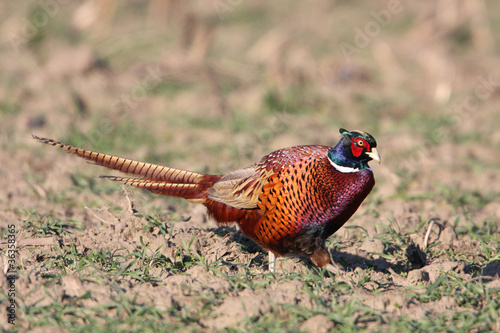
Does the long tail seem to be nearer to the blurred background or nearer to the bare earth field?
the bare earth field

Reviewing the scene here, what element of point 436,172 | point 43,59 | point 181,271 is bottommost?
point 181,271

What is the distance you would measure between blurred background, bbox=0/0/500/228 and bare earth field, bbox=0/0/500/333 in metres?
0.03

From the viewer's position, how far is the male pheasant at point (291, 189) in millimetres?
3270

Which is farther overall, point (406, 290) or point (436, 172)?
point (436, 172)

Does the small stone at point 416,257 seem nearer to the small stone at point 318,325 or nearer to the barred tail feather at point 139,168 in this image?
the small stone at point 318,325

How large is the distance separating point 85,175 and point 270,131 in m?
2.11

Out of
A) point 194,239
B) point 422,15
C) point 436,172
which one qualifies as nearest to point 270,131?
point 436,172

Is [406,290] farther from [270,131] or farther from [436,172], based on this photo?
[270,131]

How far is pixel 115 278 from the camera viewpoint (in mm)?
3064

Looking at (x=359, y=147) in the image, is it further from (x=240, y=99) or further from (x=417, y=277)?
(x=240, y=99)

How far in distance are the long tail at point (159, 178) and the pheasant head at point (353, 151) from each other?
2.76 ft

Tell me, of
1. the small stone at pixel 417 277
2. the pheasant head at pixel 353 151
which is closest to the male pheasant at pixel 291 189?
the pheasant head at pixel 353 151

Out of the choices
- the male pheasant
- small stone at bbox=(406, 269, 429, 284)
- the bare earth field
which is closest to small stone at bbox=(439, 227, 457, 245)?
the bare earth field

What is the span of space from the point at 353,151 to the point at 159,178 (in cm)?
120
